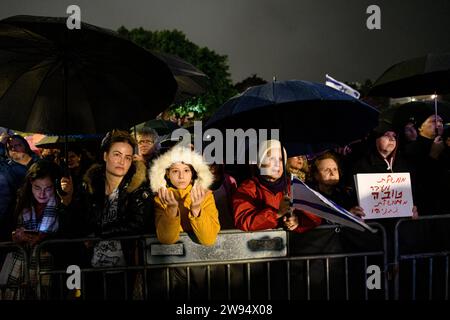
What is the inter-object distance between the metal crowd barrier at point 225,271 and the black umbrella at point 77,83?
1261 mm

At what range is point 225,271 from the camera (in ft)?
12.9

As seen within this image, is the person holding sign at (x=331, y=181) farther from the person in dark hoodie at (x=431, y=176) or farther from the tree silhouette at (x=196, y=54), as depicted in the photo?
the tree silhouette at (x=196, y=54)

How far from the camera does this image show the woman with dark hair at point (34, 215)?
4.14 m

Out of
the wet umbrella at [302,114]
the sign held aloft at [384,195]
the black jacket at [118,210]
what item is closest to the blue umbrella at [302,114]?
the wet umbrella at [302,114]

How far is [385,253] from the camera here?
4.04 meters

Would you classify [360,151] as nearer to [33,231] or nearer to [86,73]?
[86,73]

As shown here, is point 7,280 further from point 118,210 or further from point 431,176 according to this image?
point 431,176

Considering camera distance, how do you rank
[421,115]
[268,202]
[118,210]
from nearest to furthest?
[118,210] < [268,202] < [421,115]

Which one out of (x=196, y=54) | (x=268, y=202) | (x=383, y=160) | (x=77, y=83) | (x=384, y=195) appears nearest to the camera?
(x=268, y=202)

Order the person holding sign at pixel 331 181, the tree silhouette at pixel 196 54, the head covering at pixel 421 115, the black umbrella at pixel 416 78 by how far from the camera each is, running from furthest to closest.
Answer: the tree silhouette at pixel 196 54 → the head covering at pixel 421 115 → the black umbrella at pixel 416 78 → the person holding sign at pixel 331 181

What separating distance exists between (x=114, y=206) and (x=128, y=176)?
0.29 m

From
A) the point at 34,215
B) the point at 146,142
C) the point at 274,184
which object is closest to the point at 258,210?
the point at 274,184

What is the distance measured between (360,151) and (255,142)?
186 centimetres
